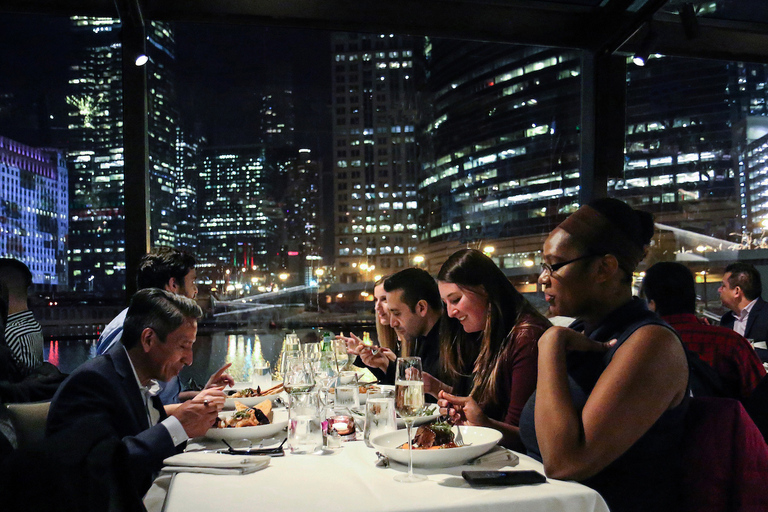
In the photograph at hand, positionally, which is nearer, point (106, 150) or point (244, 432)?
point (244, 432)

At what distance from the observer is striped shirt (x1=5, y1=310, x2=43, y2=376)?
11.2 feet

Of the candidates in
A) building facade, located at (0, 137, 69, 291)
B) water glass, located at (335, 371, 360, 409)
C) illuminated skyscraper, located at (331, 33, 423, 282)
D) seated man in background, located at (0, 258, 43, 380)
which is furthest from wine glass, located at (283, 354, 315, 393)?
illuminated skyscraper, located at (331, 33, 423, 282)

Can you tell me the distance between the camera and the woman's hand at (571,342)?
1.39 metres

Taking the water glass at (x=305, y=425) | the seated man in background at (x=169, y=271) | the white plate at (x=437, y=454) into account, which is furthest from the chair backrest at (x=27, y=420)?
the white plate at (x=437, y=454)

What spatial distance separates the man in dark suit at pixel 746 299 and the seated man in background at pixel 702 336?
205 cm

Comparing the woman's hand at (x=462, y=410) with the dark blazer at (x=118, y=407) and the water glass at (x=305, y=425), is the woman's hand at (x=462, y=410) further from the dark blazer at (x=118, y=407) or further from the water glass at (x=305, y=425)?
the dark blazer at (x=118, y=407)

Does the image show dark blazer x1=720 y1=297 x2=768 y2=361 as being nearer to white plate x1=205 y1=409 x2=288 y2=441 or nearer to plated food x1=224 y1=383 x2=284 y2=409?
plated food x1=224 y1=383 x2=284 y2=409

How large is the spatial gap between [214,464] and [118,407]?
413mm

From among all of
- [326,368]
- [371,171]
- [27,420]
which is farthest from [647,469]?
[371,171]

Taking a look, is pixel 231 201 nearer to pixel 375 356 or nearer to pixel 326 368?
pixel 375 356

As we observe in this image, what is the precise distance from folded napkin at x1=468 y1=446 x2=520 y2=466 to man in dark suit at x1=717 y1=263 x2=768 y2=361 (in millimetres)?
3806

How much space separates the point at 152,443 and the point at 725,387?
85.9 inches

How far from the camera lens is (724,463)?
130 cm

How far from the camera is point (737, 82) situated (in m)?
7.46
